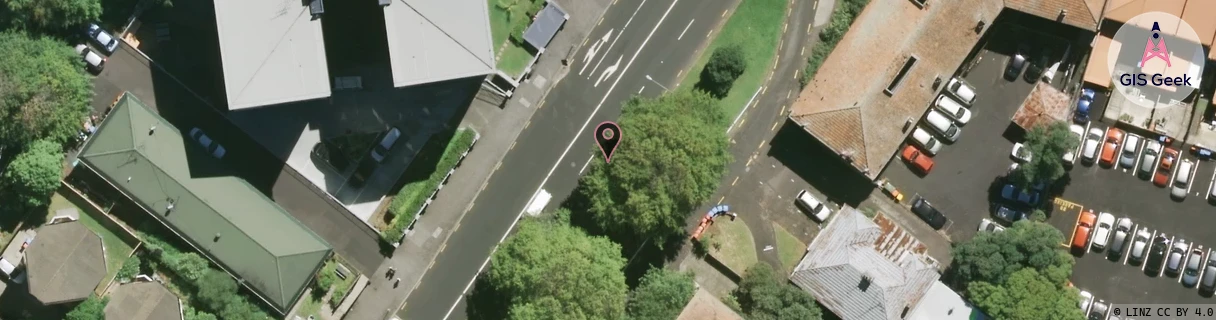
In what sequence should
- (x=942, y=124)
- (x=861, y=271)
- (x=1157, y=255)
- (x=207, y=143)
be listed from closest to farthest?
(x=861, y=271), (x=207, y=143), (x=942, y=124), (x=1157, y=255)

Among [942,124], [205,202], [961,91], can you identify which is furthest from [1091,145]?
[205,202]

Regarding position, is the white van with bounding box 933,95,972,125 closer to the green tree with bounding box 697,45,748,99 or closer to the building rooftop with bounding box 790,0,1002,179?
the building rooftop with bounding box 790,0,1002,179

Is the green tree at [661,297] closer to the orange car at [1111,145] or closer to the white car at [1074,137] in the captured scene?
the white car at [1074,137]

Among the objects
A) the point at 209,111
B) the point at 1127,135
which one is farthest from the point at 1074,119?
the point at 209,111

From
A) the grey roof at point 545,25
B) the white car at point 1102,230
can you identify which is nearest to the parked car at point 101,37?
the grey roof at point 545,25

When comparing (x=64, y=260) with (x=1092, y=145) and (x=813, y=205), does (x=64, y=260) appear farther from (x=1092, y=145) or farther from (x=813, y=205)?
(x=1092, y=145)

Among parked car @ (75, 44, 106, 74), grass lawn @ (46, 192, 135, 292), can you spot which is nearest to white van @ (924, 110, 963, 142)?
grass lawn @ (46, 192, 135, 292)
